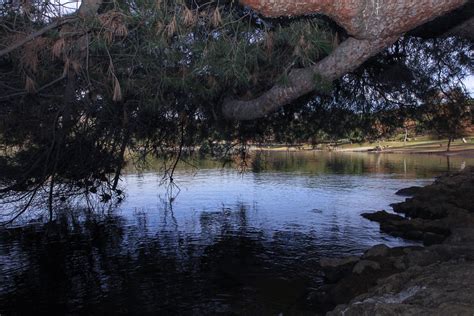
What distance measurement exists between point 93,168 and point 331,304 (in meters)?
7.35

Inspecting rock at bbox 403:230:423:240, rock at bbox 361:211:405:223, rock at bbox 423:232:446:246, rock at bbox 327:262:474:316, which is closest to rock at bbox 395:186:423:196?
rock at bbox 361:211:405:223

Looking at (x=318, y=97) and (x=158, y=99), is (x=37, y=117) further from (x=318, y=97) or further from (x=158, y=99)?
(x=318, y=97)

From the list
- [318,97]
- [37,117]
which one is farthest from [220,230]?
[37,117]

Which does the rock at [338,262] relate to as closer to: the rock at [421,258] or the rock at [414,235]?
the rock at [421,258]

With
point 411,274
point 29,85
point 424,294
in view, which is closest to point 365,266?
point 411,274

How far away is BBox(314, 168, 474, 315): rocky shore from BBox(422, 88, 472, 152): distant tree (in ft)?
10.2

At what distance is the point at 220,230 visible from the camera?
20016 millimetres

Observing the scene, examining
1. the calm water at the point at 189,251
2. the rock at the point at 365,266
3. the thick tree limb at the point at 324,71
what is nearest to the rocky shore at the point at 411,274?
the rock at the point at 365,266

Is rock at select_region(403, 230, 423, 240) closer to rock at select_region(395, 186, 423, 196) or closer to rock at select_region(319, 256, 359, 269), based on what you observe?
rock at select_region(319, 256, 359, 269)

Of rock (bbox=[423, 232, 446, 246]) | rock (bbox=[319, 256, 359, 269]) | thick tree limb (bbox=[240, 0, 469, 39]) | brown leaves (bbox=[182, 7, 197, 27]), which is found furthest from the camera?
rock (bbox=[423, 232, 446, 246])

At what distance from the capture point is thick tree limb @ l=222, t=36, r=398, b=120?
19.2ft

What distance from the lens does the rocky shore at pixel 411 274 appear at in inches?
267

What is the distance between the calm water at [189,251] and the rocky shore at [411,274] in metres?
0.76

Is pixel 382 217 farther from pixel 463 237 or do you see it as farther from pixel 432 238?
pixel 463 237
